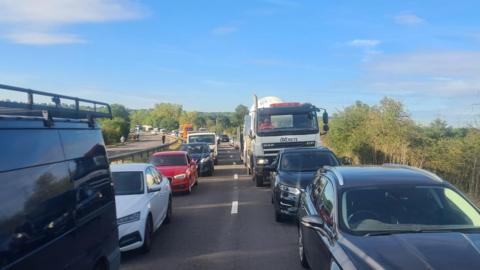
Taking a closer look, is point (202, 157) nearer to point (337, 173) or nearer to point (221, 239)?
point (221, 239)

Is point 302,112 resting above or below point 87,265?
above

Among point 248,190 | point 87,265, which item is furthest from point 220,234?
point 248,190

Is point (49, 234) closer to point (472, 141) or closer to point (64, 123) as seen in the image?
point (64, 123)

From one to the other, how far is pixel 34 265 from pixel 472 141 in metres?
16.7

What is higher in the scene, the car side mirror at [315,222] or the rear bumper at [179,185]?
the car side mirror at [315,222]

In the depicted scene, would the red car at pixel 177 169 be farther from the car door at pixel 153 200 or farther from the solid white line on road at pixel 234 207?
the car door at pixel 153 200

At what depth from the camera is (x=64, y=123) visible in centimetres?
484

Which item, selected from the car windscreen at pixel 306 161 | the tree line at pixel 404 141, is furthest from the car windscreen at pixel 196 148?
the car windscreen at pixel 306 161

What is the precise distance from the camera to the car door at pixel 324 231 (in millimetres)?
5112

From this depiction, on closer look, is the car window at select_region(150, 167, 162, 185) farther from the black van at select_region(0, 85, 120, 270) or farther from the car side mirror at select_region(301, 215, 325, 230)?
the car side mirror at select_region(301, 215, 325, 230)

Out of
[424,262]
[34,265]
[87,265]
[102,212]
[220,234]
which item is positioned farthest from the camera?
[220,234]

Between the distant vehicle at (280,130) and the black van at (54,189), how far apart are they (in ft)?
45.4

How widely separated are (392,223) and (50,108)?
3521 mm

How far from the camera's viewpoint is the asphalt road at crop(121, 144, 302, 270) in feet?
26.3
